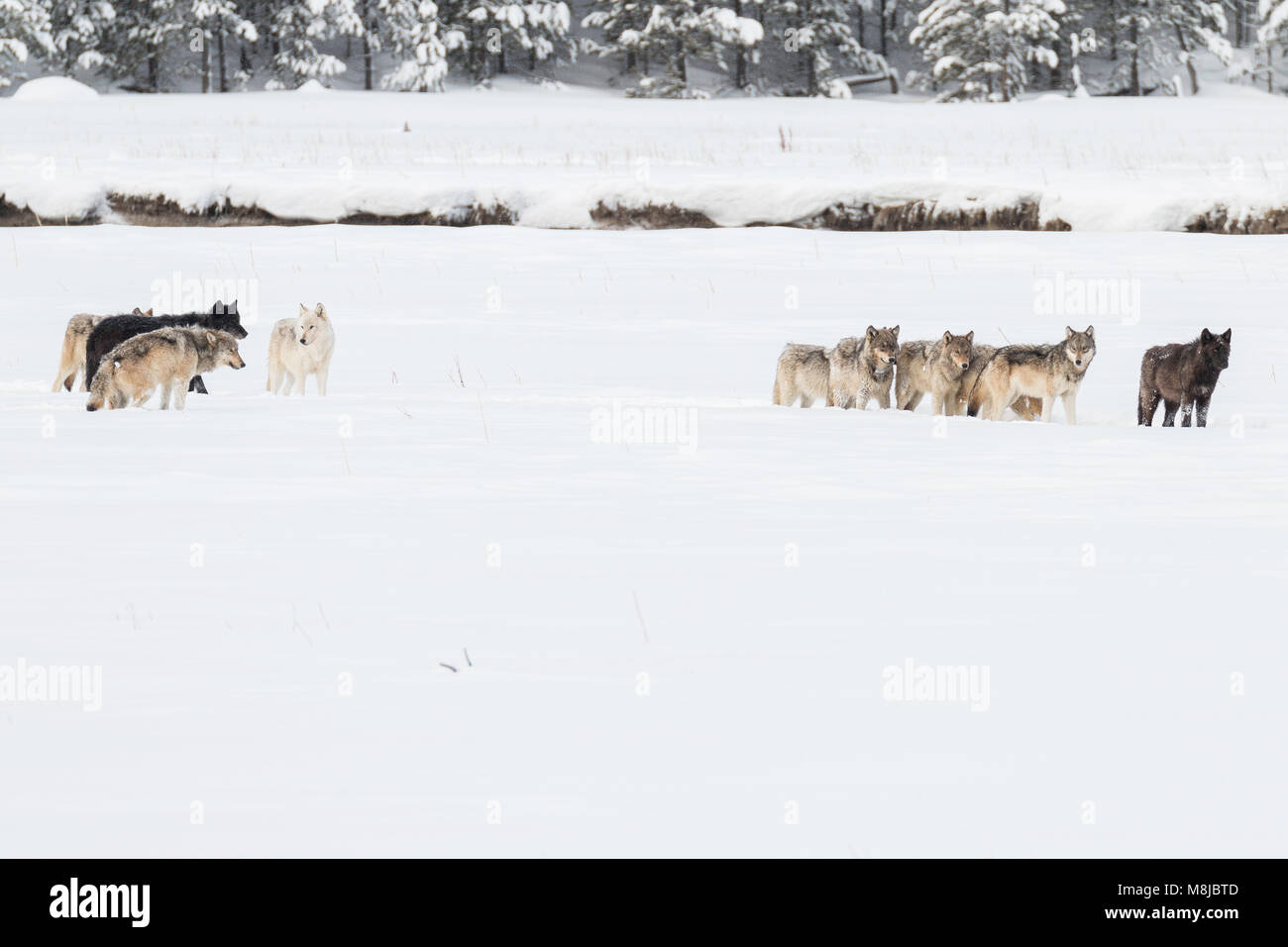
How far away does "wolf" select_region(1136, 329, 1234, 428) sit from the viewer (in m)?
11.2

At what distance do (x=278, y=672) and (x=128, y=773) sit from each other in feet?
2.41

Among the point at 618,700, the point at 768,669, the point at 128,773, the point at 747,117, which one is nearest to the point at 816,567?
the point at 768,669

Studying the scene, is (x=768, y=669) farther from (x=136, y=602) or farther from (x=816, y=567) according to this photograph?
(x=136, y=602)

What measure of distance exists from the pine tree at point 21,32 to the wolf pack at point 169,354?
131ft

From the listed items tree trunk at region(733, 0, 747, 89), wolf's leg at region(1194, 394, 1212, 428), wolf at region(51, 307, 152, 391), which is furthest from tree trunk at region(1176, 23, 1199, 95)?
wolf at region(51, 307, 152, 391)

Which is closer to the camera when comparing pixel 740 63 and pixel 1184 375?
pixel 1184 375

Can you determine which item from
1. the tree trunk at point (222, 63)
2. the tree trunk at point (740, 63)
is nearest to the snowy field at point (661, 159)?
the tree trunk at point (222, 63)

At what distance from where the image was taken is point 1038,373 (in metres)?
11.0

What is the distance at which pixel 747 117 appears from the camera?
33469 mm

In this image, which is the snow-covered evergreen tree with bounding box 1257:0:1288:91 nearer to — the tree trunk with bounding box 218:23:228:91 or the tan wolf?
the tree trunk with bounding box 218:23:228:91

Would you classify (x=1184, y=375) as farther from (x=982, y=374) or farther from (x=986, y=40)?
(x=986, y=40)

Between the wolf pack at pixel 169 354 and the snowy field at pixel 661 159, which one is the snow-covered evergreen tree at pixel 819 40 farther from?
the wolf pack at pixel 169 354

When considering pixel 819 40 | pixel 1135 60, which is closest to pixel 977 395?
pixel 819 40

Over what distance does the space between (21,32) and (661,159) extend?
3344 cm
